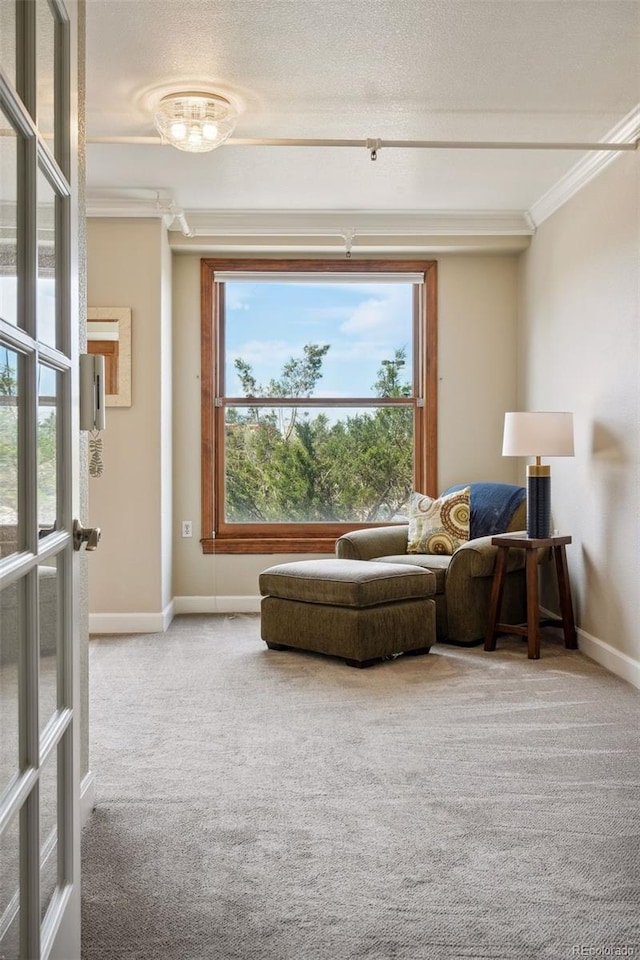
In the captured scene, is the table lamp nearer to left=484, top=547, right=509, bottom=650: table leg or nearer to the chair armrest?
left=484, top=547, right=509, bottom=650: table leg

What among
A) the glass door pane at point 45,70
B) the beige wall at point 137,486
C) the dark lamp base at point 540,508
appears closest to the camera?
the glass door pane at point 45,70

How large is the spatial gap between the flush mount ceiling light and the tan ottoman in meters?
2.06

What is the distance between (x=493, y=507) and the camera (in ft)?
16.1

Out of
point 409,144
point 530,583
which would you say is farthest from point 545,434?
point 409,144

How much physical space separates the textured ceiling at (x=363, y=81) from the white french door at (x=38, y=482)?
150 centimetres

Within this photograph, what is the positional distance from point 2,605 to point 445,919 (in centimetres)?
127

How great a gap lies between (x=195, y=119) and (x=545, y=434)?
220cm

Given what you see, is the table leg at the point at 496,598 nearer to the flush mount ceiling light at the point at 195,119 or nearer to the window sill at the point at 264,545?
the window sill at the point at 264,545

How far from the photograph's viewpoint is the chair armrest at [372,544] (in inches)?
189

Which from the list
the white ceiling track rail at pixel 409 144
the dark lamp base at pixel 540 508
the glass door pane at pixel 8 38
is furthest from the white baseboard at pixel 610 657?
the glass door pane at pixel 8 38

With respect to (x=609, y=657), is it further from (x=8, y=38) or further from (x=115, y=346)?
(x=8, y=38)

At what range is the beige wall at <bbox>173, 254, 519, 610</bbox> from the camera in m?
5.45

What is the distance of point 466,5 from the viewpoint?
2.71 metres

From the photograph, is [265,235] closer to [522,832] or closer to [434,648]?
[434,648]
